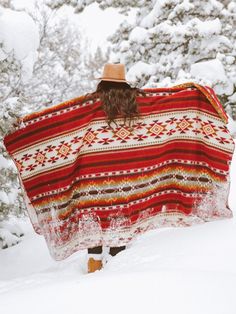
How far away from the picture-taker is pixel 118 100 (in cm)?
379

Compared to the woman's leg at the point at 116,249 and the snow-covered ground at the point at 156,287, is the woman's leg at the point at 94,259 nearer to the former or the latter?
the woman's leg at the point at 116,249

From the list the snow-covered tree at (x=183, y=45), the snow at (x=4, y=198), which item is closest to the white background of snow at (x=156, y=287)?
the snow at (x=4, y=198)

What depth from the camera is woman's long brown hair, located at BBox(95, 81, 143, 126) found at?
379 cm

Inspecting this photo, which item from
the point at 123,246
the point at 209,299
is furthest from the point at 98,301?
the point at 123,246

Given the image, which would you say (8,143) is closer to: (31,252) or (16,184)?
(16,184)

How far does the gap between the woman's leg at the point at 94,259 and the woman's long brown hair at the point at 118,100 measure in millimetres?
1118

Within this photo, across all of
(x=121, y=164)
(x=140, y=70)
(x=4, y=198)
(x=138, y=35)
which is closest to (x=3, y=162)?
(x=4, y=198)

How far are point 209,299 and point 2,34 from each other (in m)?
3.26

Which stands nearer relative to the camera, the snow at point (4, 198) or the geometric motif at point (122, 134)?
the geometric motif at point (122, 134)

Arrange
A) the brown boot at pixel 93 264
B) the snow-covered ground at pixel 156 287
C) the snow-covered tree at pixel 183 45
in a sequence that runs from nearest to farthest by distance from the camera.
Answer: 1. the snow-covered ground at pixel 156 287
2. the brown boot at pixel 93 264
3. the snow-covered tree at pixel 183 45

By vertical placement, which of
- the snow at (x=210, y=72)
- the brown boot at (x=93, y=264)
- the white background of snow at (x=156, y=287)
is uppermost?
the snow at (x=210, y=72)

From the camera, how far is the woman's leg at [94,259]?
3.94m

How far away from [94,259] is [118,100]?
139 centimetres

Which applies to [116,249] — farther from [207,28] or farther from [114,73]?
[207,28]
